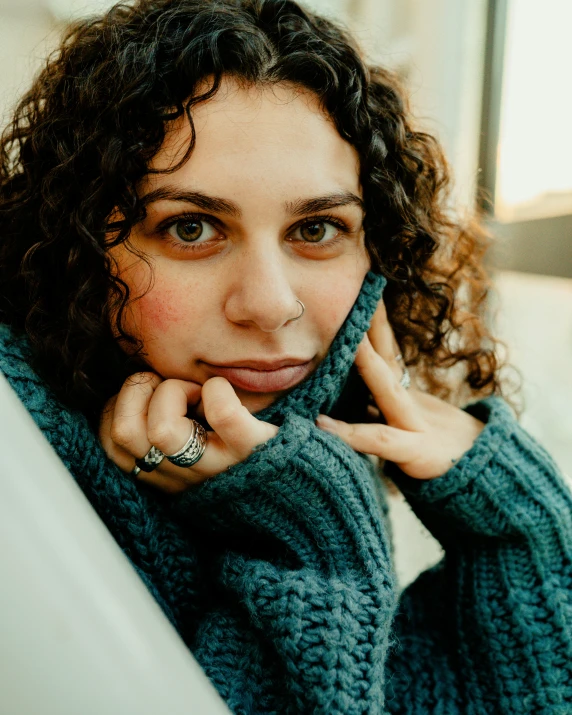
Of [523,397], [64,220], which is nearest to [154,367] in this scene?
[64,220]

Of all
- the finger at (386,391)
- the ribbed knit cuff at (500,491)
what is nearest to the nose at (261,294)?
the finger at (386,391)

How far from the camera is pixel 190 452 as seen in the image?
0.69m

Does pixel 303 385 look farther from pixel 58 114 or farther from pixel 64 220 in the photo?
pixel 58 114

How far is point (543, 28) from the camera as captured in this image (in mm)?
1282

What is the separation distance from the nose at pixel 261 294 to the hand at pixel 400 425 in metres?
0.19

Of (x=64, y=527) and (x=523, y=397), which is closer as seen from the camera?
(x=64, y=527)

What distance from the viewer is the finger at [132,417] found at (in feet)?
2.27

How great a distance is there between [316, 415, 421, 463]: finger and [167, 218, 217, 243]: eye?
0.28 meters

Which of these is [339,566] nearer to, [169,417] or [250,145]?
[169,417]

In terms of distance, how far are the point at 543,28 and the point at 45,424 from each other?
1270mm

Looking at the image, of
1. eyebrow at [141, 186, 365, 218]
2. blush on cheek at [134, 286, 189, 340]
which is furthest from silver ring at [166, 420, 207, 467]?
eyebrow at [141, 186, 365, 218]

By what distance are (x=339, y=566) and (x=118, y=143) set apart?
54cm

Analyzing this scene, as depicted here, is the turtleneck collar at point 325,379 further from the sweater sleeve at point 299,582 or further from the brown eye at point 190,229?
the brown eye at point 190,229

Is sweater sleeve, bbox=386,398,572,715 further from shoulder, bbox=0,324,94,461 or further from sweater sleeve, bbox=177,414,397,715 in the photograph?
shoulder, bbox=0,324,94,461
